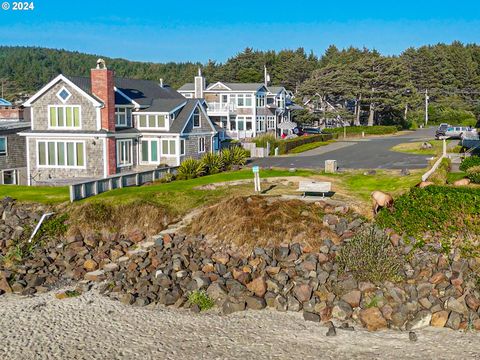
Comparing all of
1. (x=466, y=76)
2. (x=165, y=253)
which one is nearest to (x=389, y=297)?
(x=165, y=253)

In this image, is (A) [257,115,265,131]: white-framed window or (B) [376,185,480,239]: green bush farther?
(A) [257,115,265,131]: white-framed window

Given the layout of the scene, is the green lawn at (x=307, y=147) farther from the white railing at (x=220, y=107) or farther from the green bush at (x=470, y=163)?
the green bush at (x=470, y=163)

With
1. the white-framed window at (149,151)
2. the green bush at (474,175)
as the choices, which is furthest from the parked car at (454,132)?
the green bush at (474,175)

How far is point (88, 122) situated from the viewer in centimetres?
3975

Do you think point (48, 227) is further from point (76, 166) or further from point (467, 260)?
point (467, 260)

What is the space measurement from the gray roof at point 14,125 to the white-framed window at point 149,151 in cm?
817

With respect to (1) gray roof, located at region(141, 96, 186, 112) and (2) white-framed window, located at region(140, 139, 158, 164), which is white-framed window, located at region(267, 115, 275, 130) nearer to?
(1) gray roof, located at region(141, 96, 186, 112)

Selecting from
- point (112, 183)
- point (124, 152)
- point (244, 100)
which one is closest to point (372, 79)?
point (244, 100)

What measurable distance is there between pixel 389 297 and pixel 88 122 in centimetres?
2662

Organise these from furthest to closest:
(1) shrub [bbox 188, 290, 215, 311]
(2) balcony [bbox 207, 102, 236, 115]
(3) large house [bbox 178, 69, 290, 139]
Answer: (3) large house [bbox 178, 69, 290, 139], (2) balcony [bbox 207, 102, 236, 115], (1) shrub [bbox 188, 290, 215, 311]

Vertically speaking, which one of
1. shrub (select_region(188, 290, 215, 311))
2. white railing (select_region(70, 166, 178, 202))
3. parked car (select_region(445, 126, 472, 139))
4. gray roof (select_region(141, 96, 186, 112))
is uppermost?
gray roof (select_region(141, 96, 186, 112))

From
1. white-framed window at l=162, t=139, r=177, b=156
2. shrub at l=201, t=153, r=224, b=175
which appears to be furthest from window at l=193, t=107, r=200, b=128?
shrub at l=201, t=153, r=224, b=175

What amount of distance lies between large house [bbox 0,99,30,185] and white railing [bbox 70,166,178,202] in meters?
12.2

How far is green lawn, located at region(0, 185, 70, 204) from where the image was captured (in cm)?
2953
